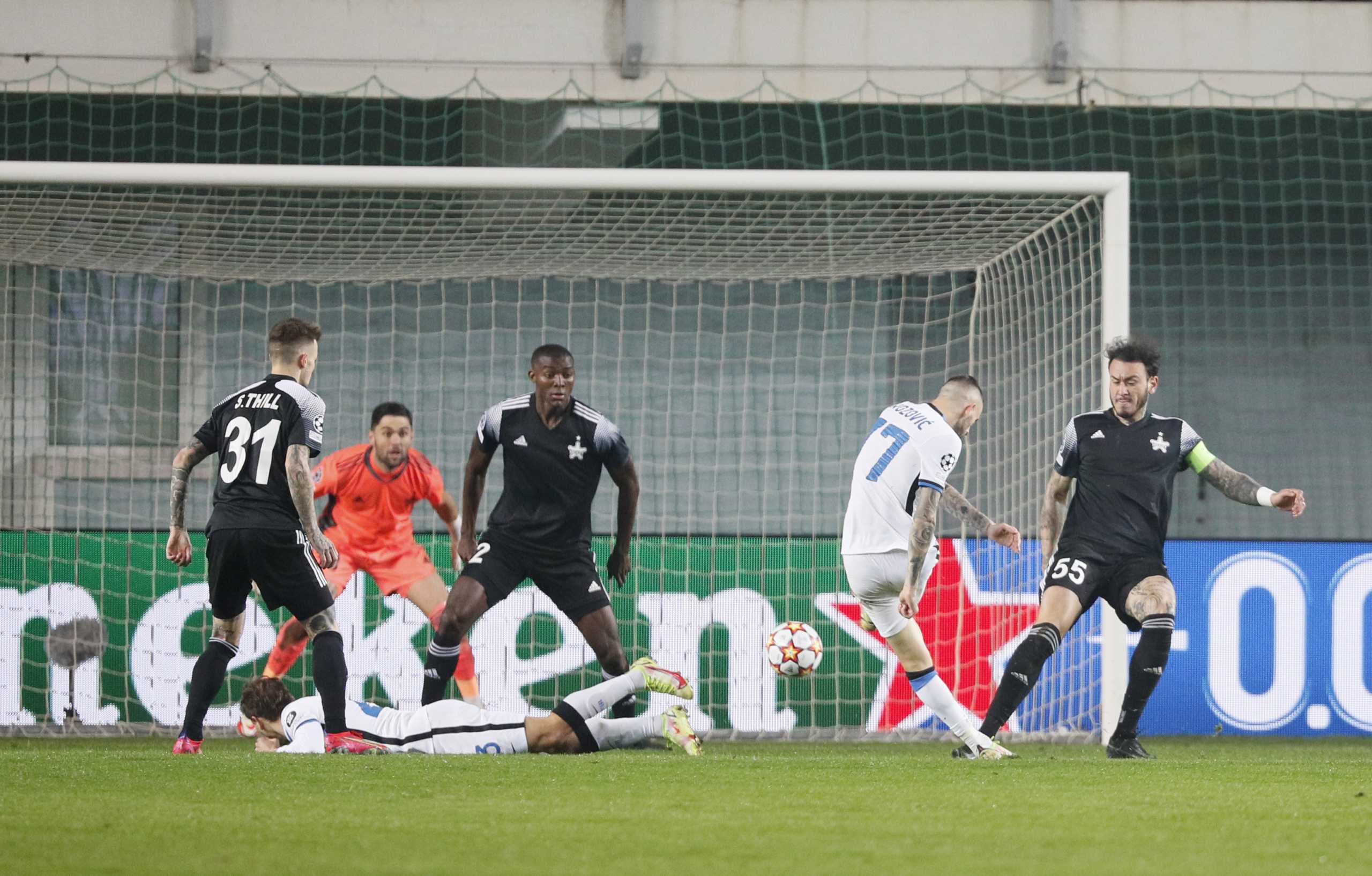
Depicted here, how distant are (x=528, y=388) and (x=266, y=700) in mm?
5035

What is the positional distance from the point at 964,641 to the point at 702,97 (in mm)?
4986

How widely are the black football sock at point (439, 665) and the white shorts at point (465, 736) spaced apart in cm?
53

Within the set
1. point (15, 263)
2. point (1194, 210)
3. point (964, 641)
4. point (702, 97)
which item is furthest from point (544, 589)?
point (1194, 210)

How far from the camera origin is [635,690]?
21.7 ft

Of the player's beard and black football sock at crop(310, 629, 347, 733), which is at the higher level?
the player's beard

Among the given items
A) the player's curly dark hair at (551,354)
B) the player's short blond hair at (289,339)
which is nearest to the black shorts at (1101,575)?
the player's curly dark hair at (551,354)

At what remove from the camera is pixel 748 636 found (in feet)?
31.7

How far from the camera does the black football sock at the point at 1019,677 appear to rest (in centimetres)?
636

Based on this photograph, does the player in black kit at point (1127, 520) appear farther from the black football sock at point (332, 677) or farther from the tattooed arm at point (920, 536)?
the black football sock at point (332, 677)

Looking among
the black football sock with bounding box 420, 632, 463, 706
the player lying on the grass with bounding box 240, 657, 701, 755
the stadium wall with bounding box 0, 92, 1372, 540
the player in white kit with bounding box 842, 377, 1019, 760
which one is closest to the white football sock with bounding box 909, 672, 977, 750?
the player in white kit with bounding box 842, 377, 1019, 760

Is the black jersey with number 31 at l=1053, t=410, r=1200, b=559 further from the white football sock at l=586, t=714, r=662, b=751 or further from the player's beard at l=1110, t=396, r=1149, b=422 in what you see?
the white football sock at l=586, t=714, r=662, b=751

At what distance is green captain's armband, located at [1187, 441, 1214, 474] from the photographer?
267 inches

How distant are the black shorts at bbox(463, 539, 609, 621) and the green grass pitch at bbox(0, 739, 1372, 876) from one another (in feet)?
3.20

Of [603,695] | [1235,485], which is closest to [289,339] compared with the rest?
[603,695]
